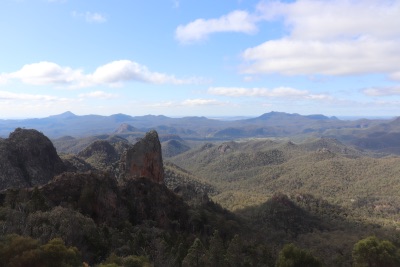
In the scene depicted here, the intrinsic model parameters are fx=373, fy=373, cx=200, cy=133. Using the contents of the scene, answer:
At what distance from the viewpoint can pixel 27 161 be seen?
9825 centimetres

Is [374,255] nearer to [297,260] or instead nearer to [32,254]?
[297,260]

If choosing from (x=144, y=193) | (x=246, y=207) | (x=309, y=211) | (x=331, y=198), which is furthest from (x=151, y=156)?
(x=331, y=198)

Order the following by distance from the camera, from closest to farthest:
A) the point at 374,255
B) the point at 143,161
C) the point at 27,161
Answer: the point at 374,255 → the point at 143,161 → the point at 27,161

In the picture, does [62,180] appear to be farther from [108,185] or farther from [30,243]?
[30,243]

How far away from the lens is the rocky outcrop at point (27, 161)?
90.8m

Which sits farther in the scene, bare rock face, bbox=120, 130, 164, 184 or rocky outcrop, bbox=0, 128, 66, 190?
bare rock face, bbox=120, 130, 164, 184

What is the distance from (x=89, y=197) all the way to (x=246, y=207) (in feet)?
207

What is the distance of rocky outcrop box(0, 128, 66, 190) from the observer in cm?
9078

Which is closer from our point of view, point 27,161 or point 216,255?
point 216,255

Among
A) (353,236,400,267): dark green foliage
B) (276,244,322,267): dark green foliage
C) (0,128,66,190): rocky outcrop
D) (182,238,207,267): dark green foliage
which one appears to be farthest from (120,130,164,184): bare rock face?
(353,236,400,267): dark green foliage

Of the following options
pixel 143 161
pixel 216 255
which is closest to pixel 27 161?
pixel 143 161

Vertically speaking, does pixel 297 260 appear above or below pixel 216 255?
below

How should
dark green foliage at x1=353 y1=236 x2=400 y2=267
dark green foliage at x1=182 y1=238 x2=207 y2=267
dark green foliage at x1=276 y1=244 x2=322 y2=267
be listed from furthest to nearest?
dark green foliage at x1=353 y1=236 x2=400 y2=267 → dark green foliage at x1=276 y1=244 x2=322 y2=267 → dark green foliage at x1=182 y1=238 x2=207 y2=267

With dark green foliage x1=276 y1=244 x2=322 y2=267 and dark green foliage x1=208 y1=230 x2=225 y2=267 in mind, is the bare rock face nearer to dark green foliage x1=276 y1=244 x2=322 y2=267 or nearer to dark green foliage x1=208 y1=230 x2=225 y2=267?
dark green foliage x1=208 y1=230 x2=225 y2=267
